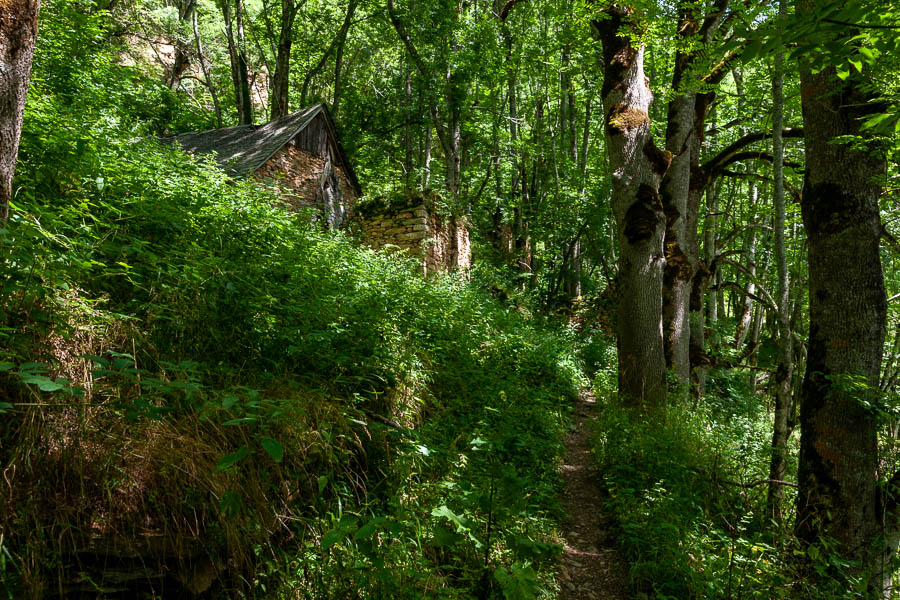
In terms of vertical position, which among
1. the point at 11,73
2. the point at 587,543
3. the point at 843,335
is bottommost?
the point at 587,543

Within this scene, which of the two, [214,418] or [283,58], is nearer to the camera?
[214,418]

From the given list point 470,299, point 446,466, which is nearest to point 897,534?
point 446,466

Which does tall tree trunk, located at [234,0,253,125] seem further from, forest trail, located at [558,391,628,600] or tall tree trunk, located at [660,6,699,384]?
forest trail, located at [558,391,628,600]

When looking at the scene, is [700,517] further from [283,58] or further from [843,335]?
[283,58]

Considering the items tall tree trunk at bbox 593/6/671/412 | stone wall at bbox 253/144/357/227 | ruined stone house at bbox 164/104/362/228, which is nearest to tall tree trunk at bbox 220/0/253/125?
ruined stone house at bbox 164/104/362/228

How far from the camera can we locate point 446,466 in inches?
145

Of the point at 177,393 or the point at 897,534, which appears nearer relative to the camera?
the point at 177,393

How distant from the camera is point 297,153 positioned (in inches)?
505

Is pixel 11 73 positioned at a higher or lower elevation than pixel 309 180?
lower

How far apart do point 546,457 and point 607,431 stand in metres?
1.18

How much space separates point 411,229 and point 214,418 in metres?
8.78

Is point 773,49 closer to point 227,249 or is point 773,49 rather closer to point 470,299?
point 227,249

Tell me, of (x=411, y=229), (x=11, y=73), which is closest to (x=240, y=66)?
(x=411, y=229)

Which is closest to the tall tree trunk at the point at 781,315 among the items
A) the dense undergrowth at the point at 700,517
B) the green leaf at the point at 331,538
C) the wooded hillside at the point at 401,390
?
the wooded hillside at the point at 401,390
